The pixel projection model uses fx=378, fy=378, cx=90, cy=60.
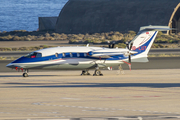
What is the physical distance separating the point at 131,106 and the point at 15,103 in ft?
16.2

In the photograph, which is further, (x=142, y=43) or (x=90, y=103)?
(x=142, y=43)

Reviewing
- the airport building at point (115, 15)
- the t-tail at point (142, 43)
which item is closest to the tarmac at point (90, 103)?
the t-tail at point (142, 43)

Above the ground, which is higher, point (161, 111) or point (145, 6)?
point (145, 6)

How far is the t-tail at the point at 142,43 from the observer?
105 feet

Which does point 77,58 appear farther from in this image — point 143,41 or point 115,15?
point 115,15

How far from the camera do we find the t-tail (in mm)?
31908

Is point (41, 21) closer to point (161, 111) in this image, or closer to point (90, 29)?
point (90, 29)

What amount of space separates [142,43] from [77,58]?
595cm

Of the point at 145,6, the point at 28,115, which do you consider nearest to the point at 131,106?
the point at 28,115

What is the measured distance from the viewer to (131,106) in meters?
15.2

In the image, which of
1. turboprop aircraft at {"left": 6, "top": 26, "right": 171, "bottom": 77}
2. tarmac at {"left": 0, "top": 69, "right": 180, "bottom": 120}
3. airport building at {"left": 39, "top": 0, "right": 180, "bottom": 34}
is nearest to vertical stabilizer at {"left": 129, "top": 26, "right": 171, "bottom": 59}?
turboprop aircraft at {"left": 6, "top": 26, "right": 171, "bottom": 77}

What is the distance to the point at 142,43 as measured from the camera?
32.2 m

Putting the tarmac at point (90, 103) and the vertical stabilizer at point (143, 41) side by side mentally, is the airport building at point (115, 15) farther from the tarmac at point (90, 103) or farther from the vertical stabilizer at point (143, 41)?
the tarmac at point (90, 103)

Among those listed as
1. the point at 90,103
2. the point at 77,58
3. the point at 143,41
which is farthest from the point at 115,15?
the point at 90,103
